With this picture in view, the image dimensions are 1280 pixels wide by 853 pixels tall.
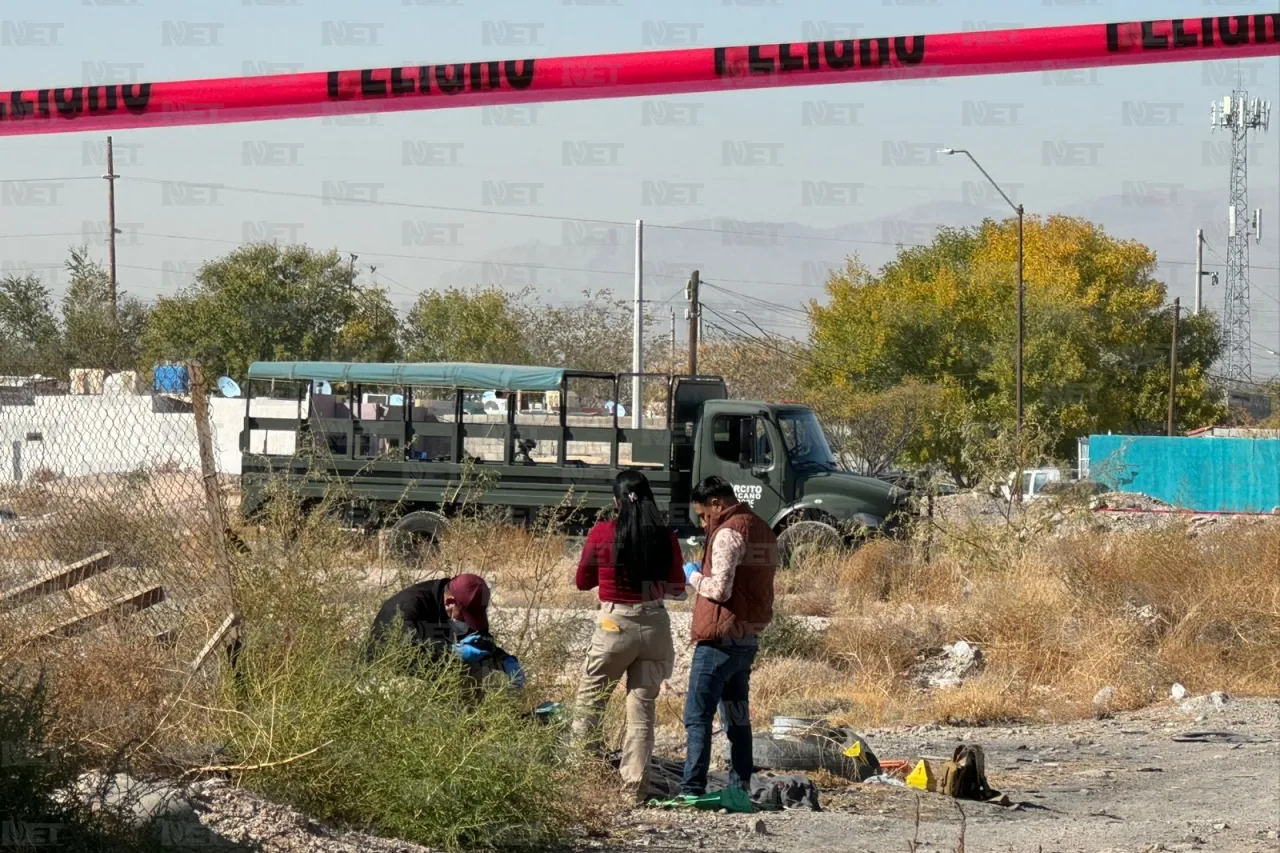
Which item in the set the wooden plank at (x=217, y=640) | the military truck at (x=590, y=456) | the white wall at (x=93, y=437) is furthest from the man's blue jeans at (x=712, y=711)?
the military truck at (x=590, y=456)

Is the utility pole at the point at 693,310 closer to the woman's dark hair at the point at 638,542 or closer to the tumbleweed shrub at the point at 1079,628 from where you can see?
the tumbleweed shrub at the point at 1079,628

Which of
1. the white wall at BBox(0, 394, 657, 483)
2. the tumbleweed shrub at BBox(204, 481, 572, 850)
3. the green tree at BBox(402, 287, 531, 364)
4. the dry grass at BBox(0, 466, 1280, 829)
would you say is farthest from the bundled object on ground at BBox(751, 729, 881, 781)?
the green tree at BBox(402, 287, 531, 364)

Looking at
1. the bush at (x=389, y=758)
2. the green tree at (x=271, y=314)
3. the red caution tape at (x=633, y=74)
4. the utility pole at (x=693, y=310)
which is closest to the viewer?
the red caution tape at (x=633, y=74)

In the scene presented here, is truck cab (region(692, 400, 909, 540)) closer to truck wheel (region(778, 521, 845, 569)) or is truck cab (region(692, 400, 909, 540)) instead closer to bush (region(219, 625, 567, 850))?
truck wheel (region(778, 521, 845, 569))

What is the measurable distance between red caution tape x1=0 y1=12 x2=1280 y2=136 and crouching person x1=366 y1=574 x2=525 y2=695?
400cm

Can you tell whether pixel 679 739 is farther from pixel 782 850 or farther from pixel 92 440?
pixel 92 440

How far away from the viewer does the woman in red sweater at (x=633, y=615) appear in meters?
7.43

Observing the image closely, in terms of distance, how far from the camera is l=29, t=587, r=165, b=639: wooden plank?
6.21 metres

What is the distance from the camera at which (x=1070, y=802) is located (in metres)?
8.34

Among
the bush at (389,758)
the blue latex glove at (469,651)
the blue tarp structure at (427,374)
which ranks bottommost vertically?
the bush at (389,758)

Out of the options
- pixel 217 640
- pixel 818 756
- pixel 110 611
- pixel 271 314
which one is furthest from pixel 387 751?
pixel 271 314

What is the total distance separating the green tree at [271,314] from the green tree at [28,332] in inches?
439

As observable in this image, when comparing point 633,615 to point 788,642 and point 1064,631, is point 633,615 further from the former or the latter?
point 1064,631

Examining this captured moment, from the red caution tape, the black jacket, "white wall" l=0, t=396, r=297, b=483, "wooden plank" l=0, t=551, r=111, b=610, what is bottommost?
the black jacket
